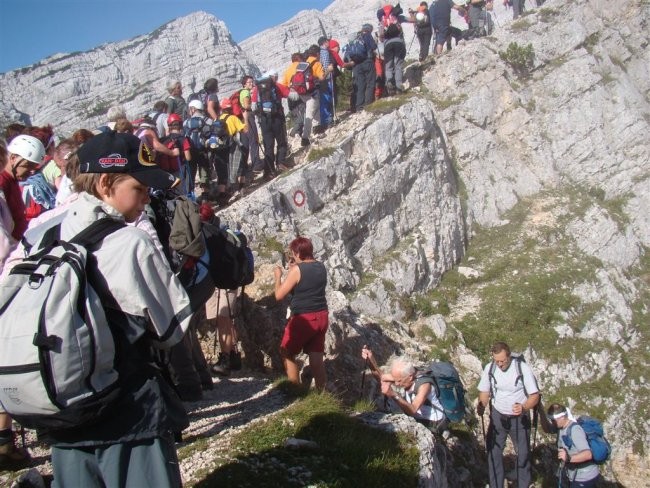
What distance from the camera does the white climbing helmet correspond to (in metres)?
5.14

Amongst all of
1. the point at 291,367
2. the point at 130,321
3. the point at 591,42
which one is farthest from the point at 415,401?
the point at 591,42

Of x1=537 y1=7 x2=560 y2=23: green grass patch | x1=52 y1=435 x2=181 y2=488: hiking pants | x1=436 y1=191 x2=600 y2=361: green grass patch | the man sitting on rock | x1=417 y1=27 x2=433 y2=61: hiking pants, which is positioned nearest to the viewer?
x1=52 y1=435 x2=181 y2=488: hiking pants

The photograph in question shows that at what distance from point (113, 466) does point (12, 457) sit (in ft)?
9.23

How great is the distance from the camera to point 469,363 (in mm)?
11953

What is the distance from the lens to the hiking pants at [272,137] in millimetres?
12383

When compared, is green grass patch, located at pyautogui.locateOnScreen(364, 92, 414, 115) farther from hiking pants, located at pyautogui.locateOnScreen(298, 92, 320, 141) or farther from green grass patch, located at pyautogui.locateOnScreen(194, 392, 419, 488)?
green grass patch, located at pyautogui.locateOnScreen(194, 392, 419, 488)

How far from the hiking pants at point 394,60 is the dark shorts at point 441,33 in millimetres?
4350

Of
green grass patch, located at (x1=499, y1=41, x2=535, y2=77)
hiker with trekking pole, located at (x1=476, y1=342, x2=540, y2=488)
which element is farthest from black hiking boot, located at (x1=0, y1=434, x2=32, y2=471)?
green grass patch, located at (x1=499, y1=41, x2=535, y2=77)

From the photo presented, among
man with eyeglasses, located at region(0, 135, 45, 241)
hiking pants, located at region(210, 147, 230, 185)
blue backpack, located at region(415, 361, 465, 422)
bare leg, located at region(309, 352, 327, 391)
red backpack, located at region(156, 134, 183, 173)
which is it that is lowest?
blue backpack, located at region(415, 361, 465, 422)

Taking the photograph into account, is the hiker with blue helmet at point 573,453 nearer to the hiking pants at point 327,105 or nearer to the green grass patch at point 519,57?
the hiking pants at point 327,105

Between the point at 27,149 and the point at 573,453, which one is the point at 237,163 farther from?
the point at 573,453

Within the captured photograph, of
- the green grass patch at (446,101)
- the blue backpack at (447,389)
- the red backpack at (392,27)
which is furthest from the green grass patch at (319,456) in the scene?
the green grass patch at (446,101)

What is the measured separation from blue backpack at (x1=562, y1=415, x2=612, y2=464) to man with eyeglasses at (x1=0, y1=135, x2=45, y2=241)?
7969mm

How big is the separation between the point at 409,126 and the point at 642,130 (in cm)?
1074
